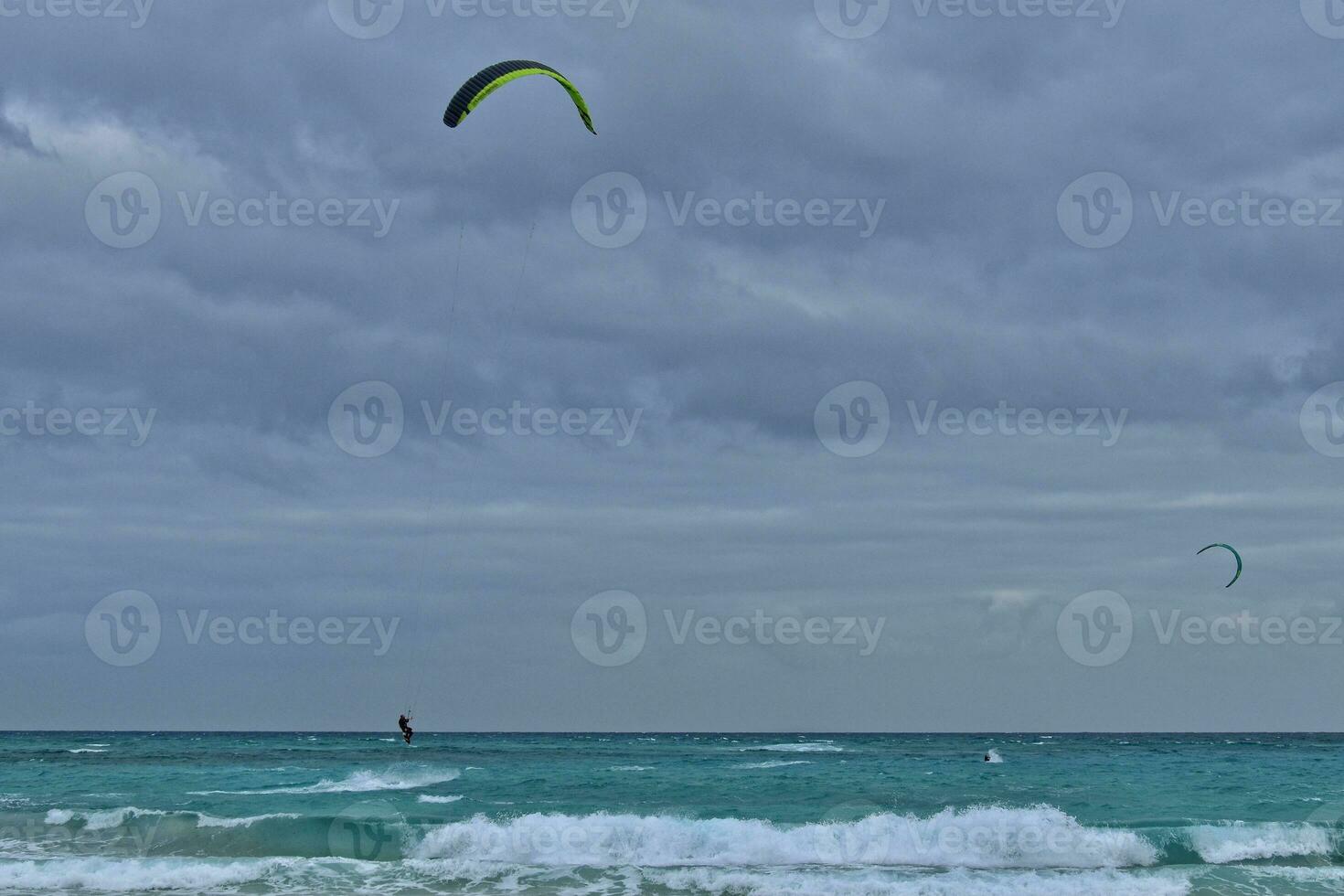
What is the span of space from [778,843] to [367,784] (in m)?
16.7

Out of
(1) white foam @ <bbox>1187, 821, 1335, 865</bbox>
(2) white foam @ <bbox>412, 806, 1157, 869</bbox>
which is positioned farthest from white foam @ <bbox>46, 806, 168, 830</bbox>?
(1) white foam @ <bbox>1187, 821, 1335, 865</bbox>

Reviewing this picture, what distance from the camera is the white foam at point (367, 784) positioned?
3394 centimetres

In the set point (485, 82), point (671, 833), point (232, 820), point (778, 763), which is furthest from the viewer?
point (778, 763)

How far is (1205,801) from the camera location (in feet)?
104

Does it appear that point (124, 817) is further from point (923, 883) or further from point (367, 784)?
point (923, 883)

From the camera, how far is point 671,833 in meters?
24.4

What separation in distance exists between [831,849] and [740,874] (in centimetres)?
334

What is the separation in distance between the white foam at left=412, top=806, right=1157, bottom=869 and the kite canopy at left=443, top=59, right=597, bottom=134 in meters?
13.6

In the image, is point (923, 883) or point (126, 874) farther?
point (126, 874)

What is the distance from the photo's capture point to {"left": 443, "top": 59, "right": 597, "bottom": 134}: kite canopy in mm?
18828
